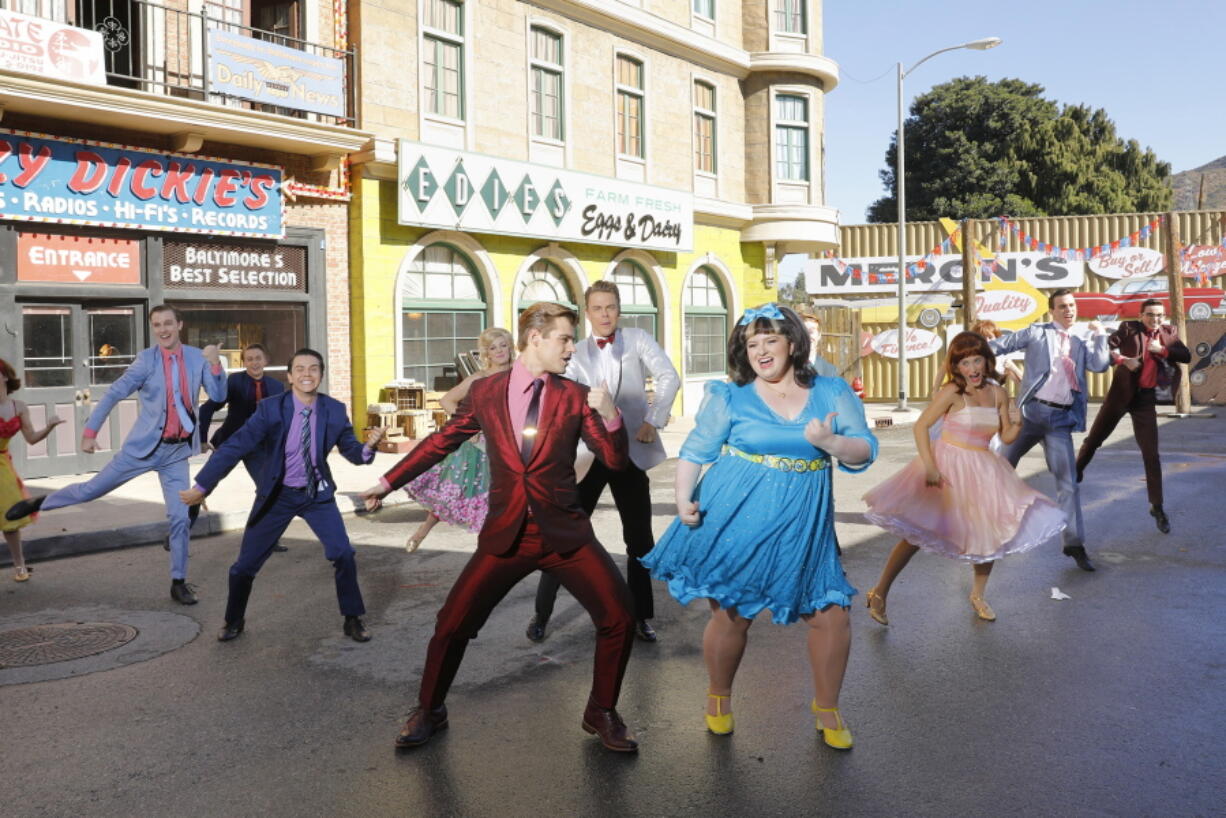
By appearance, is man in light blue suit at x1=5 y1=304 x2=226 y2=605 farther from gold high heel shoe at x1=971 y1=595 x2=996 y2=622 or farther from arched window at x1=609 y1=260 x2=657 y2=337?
arched window at x1=609 y1=260 x2=657 y2=337

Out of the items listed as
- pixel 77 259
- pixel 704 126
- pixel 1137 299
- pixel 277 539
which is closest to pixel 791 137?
pixel 704 126

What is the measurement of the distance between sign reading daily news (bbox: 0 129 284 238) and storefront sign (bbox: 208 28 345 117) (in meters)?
0.97

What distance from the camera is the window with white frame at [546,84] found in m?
19.3

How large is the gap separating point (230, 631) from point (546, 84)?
50.8 ft

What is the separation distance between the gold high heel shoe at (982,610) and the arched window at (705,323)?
684 inches

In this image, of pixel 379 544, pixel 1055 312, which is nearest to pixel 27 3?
pixel 379 544

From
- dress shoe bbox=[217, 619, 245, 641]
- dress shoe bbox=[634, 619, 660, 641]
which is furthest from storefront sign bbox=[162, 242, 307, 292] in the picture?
dress shoe bbox=[634, 619, 660, 641]

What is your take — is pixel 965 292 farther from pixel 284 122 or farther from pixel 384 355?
pixel 284 122

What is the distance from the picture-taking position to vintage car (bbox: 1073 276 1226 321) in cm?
2780

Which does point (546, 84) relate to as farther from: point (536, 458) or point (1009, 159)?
point (1009, 159)

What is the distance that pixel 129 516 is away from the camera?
9891 mm

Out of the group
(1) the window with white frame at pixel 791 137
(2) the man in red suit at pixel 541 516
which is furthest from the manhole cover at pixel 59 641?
(1) the window with white frame at pixel 791 137

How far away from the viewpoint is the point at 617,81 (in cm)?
2106

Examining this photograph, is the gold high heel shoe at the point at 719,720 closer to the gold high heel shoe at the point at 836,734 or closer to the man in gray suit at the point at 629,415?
the gold high heel shoe at the point at 836,734
